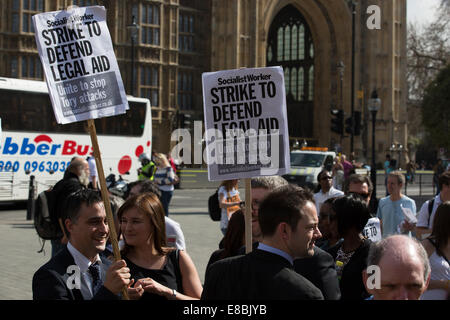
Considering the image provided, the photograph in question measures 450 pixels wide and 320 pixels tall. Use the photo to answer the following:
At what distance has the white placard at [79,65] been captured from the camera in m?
3.71

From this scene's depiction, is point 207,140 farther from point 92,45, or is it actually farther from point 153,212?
point 92,45

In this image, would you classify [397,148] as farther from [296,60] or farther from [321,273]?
[321,273]

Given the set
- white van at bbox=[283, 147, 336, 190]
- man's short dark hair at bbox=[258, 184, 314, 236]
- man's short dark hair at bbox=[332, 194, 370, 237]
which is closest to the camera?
man's short dark hair at bbox=[258, 184, 314, 236]

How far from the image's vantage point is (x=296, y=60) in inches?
1972

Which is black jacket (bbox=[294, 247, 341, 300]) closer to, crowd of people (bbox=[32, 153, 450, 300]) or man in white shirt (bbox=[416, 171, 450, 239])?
crowd of people (bbox=[32, 153, 450, 300])

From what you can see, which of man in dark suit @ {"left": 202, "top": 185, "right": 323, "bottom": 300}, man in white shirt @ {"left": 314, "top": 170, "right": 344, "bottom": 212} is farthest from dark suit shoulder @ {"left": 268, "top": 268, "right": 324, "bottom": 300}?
man in white shirt @ {"left": 314, "top": 170, "right": 344, "bottom": 212}

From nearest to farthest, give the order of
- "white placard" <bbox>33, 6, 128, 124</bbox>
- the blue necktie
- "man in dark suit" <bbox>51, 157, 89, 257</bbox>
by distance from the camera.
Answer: the blue necktie → "white placard" <bbox>33, 6, 128, 124</bbox> → "man in dark suit" <bbox>51, 157, 89, 257</bbox>

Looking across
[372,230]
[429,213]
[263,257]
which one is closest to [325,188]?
[429,213]

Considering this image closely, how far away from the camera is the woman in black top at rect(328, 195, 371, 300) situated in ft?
12.8

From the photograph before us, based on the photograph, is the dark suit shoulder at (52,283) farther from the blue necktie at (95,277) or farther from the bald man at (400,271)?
the bald man at (400,271)

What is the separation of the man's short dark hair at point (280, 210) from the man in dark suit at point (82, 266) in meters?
Answer: 0.68

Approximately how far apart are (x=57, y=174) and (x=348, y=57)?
31.8 metres

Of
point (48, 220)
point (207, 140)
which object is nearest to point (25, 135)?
point (48, 220)

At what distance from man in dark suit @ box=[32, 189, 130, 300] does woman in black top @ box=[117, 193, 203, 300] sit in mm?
143
